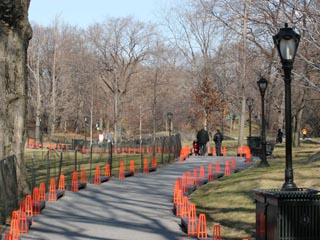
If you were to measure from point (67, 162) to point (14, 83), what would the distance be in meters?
15.0

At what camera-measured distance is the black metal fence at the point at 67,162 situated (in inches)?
585

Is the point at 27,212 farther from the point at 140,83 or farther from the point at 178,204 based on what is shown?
the point at 140,83

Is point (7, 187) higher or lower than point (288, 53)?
lower

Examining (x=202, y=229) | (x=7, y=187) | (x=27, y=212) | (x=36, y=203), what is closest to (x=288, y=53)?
(x=202, y=229)

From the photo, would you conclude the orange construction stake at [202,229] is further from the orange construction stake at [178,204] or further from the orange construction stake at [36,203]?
the orange construction stake at [36,203]

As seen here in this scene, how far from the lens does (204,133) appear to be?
39375 millimetres

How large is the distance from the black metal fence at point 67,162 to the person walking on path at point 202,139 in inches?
60.9

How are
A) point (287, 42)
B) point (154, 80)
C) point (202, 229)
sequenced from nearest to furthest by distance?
point (287, 42) → point (202, 229) → point (154, 80)

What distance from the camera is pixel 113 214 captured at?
16.2 m

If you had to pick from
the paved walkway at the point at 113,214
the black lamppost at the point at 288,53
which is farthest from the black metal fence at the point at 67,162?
the black lamppost at the point at 288,53

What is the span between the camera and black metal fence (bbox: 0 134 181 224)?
48.8ft

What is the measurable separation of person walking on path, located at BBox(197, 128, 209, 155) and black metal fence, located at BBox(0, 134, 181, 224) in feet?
5.08

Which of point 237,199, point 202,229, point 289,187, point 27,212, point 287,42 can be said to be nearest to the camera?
point 289,187

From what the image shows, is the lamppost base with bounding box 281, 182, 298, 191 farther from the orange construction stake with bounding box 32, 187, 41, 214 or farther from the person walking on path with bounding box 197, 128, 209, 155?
the person walking on path with bounding box 197, 128, 209, 155
